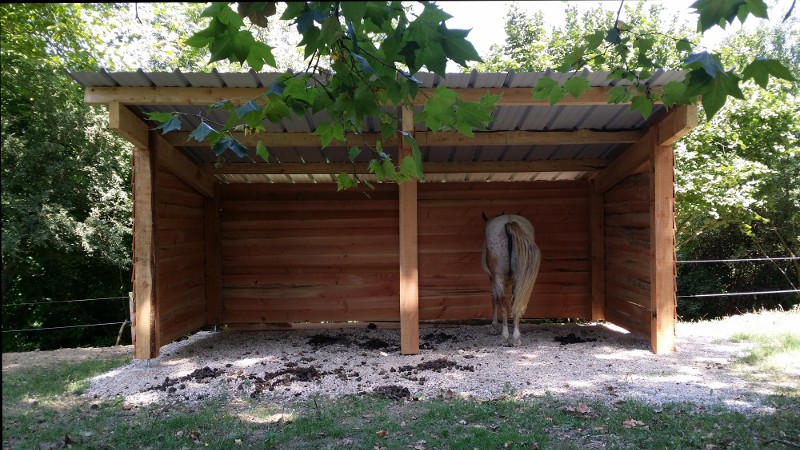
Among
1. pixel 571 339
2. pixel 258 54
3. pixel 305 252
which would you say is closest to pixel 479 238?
pixel 571 339

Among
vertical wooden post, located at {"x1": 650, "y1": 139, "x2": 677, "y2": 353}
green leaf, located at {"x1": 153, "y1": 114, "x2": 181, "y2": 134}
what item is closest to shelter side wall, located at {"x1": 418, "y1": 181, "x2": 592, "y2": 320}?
vertical wooden post, located at {"x1": 650, "y1": 139, "x2": 677, "y2": 353}

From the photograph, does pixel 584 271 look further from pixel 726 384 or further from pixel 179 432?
pixel 179 432

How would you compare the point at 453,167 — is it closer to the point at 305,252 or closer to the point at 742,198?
the point at 305,252

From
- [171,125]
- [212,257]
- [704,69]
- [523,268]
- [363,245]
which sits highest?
[704,69]

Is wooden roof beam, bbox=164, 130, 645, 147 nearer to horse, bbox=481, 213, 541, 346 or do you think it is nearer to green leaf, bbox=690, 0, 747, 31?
horse, bbox=481, 213, 541, 346

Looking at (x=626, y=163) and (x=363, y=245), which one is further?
(x=363, y=245)

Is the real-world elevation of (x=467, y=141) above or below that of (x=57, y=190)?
above

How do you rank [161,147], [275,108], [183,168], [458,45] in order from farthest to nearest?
[183,168] → [161,147] → [275,108] → [458,45]

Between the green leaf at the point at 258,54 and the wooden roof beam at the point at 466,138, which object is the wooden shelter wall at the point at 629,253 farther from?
the green leaf at the point at 258,54

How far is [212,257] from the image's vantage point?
7.30m

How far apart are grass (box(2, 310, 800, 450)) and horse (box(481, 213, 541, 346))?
2019mm

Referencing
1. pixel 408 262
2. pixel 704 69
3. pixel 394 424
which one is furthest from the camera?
pixel 408 262

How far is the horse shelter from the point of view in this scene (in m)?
5.14

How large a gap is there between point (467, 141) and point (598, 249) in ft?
10.2
